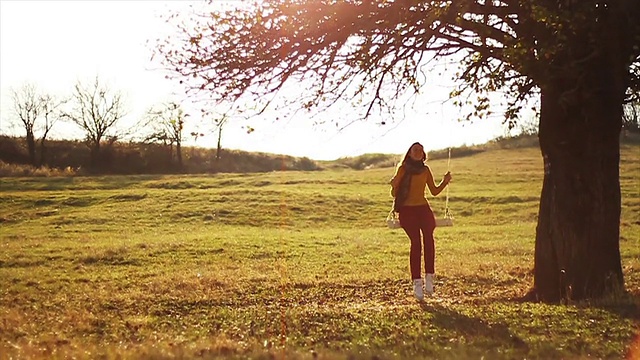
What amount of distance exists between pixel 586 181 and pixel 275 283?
23.0 feet

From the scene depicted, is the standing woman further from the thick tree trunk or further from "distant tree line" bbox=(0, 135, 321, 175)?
"distant tree line" bbox=(0, 135, 321, 175)

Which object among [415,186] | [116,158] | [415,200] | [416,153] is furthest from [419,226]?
[116,158]

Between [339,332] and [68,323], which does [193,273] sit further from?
[339,332]

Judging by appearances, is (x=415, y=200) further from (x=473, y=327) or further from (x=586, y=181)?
(x=473, y=327)

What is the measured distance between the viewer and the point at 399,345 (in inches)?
309

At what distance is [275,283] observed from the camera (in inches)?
602

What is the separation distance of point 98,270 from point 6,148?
2174 inches

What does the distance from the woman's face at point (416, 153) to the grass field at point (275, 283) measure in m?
2.31

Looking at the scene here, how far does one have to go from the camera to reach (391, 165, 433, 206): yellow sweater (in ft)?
37.1

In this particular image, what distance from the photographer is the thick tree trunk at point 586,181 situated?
10.9 m

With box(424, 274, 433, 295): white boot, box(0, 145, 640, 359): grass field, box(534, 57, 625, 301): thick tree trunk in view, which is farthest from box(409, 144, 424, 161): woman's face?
box(0, 145, 640, 359): grass field

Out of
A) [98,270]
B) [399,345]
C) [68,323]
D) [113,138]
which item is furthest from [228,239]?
[113,138]

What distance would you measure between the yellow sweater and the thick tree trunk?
210cm

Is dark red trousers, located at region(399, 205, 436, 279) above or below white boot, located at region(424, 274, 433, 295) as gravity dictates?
above
